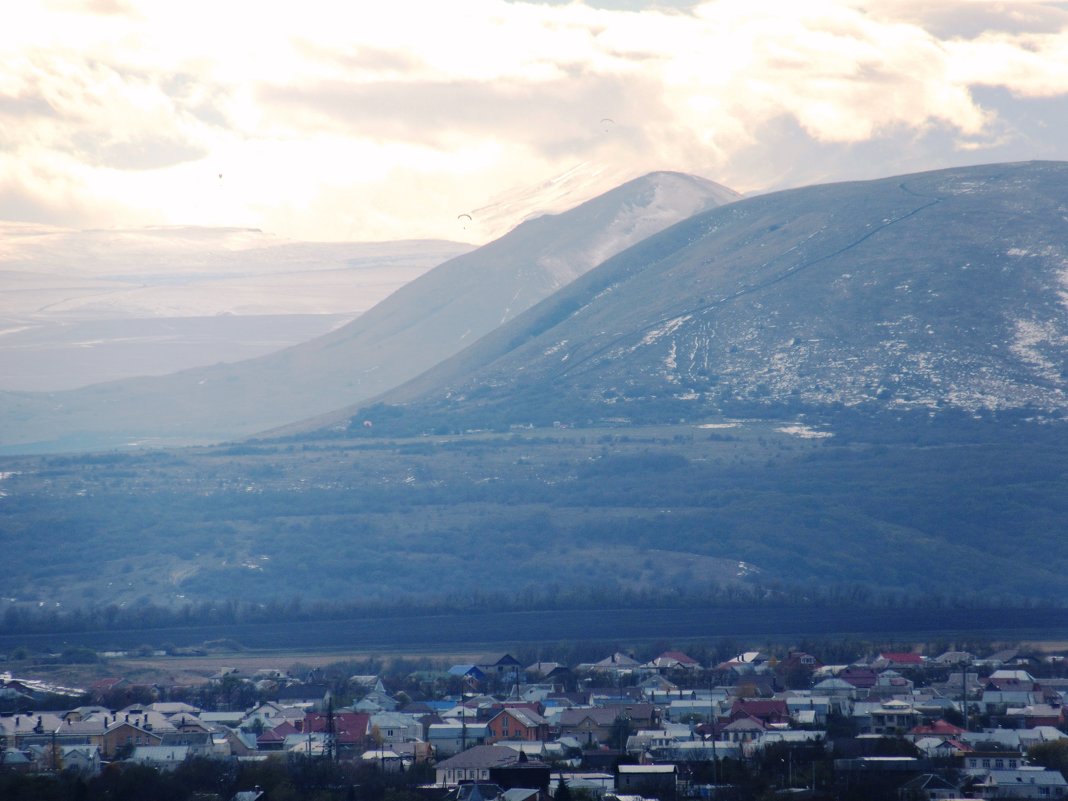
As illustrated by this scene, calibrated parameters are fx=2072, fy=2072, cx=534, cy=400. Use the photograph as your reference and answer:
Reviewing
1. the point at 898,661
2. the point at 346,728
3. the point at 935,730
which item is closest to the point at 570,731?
the point at 346,728

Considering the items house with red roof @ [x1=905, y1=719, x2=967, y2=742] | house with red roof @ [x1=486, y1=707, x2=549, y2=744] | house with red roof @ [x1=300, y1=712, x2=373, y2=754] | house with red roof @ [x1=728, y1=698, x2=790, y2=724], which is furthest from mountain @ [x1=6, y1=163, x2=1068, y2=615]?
house with red roof @ [x1=300, y1=712, x2=373, y2=754]

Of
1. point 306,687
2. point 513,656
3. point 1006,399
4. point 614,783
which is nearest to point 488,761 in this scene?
point 614,783

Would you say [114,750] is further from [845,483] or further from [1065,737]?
[845,483]

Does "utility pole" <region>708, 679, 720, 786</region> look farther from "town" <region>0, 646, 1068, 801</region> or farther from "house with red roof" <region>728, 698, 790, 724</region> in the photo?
"house with red roof" <region>728, 698, 790, 724</region>

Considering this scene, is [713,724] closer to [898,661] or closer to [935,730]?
[935,730]

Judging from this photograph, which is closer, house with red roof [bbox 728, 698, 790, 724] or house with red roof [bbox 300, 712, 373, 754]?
house with red roof [bbox 300, 712, 373, 754]

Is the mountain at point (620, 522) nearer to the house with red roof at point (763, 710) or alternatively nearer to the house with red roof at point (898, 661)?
the house with red roof at point (898, 661)

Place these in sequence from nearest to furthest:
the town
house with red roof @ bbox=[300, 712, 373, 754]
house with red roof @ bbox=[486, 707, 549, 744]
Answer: the town
house with red roof @ bbox=[300, 712, 373, 754]
house with red roof @ bbox=[486, 707, 549, 744]

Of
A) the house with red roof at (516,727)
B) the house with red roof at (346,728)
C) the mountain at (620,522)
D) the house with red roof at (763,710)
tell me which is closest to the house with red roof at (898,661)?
the house with red roof at (763,710)
